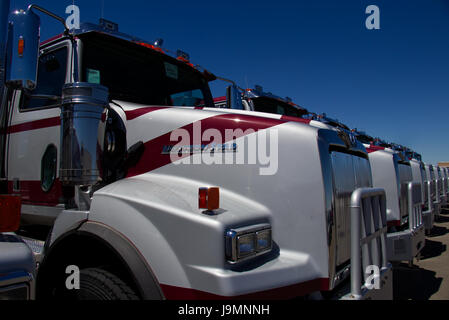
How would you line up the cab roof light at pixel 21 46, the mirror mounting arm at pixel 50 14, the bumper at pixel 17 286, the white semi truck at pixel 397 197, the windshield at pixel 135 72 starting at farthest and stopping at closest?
1. the white semi truck at pixel 397 197
2. the windshield at pixel 135 72
3. the mirror mounting arm at pixel 50 14
4. the cab roof light at pixel 21 46
5. the bumper at pixel 17 286

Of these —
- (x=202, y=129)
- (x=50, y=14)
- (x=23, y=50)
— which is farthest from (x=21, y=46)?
(x=202, y=129)

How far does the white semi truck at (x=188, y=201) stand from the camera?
1729 mm

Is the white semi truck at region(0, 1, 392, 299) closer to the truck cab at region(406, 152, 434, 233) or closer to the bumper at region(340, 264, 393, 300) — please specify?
the bumper at region(340, 264, 393, 300)

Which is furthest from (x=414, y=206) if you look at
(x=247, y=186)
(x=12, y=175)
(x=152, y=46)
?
(x=12, y=175)

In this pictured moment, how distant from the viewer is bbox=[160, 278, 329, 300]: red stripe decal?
1.64m

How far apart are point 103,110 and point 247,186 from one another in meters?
1.16

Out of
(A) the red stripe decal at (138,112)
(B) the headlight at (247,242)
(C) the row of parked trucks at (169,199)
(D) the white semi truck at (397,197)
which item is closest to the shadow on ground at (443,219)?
(D) the white semi truck at (397,197)

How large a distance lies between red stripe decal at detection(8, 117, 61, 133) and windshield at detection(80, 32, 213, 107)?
449 mm

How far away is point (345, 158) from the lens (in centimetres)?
233

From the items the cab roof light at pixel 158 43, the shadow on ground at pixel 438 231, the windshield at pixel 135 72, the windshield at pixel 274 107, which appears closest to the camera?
the windshield at pixel 135 72

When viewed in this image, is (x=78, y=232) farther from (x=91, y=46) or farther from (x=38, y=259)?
(x=91, y=46)

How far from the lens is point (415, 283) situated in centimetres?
448

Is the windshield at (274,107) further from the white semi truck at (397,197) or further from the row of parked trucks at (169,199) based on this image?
the row of parked trucks at (169,199)
